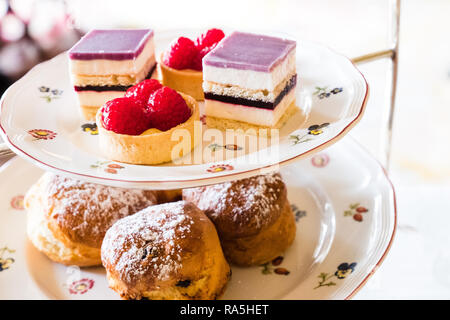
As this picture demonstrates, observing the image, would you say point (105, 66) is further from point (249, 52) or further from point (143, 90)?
point (249, 52)

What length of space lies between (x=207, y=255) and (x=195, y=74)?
388mm

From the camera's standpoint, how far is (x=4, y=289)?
1.00m

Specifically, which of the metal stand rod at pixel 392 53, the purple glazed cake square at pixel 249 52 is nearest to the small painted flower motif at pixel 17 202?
the purple glazed cake square at pixel 249 52

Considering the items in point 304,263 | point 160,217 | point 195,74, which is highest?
point 195,74

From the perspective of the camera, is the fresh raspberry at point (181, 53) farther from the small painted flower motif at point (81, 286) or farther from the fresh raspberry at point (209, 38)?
the small painted flower motif at point (81, 286)

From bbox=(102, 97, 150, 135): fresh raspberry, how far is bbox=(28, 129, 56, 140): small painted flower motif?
11 cm

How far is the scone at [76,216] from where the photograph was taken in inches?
40.4

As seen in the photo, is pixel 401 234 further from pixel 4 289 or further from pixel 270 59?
pixel 4 289

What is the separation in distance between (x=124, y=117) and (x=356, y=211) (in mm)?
559

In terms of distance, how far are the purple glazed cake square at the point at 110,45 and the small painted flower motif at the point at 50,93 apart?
12cm

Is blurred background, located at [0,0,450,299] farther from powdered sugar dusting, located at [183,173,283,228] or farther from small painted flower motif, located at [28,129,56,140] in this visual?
small painted flower motif, located at [28,129,56,140]

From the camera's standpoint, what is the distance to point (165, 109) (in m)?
0.90

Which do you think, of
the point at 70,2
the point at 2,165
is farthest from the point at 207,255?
the point at 70,2

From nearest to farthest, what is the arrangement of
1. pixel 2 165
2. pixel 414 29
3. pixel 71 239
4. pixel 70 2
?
pixel 71 239, pixel 2 165, pixel 70 2, pixel 414 29
